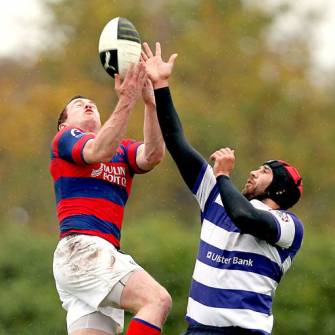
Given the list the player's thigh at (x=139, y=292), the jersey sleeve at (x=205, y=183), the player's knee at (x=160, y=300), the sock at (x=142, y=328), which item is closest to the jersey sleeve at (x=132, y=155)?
the jersey sleeve at (x=205, y=183)

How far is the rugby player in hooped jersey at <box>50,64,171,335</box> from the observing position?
705cm

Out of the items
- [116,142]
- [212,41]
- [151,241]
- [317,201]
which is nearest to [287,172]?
[116,142]

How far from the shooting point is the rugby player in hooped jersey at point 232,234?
7047mm

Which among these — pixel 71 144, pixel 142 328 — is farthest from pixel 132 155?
pixel 142 328

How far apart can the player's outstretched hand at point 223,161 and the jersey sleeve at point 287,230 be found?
40 centimetres

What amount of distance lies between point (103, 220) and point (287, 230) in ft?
3.78

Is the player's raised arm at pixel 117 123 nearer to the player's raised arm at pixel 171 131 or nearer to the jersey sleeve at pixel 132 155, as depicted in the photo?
the player's raised arm at pixel 171 131

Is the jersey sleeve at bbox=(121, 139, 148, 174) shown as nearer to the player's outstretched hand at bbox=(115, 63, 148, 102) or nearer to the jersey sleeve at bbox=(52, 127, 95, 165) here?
the jersey sleeve at bbox=(52, 127, 95, 165)

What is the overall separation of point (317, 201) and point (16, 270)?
12.0 metres

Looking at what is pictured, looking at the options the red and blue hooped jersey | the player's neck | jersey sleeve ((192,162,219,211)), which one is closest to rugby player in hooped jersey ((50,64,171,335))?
the red and blue hooped jersey

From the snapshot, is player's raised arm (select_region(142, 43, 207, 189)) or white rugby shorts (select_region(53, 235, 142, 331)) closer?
white rugby shorts (select_region(53, 235, 142, 331))

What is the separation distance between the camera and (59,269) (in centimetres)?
733

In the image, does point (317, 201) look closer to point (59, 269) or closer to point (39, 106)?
point (39, 106)

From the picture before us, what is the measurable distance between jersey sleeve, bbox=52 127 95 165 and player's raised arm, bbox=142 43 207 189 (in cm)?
47
